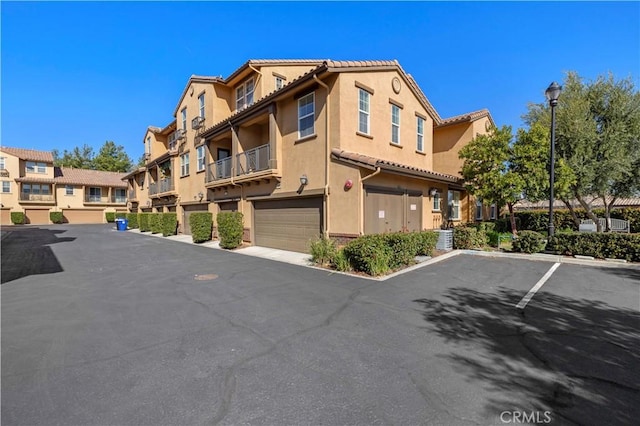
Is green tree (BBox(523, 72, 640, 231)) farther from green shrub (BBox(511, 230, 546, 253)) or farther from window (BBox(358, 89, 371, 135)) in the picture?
window (BBox(358, 89, 371, 135))

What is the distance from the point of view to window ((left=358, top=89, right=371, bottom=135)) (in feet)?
39.7

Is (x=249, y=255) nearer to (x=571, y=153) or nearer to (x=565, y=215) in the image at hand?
(x=571, y=153)

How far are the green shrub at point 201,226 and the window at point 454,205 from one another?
14.8 metres

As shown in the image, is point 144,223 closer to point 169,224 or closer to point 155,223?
point 155,223

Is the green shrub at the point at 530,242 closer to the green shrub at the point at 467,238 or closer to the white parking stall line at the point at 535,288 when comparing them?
the green shrub at the point at 467,238

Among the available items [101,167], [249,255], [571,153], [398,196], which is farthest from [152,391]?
[101,167]

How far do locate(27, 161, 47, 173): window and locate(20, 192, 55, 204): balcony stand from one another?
12.7 feet

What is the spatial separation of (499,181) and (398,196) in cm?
471

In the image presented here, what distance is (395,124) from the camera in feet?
46.4

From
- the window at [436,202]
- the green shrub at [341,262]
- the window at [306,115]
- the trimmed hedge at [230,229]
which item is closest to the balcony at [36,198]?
the trimmed hedge at [230,229]

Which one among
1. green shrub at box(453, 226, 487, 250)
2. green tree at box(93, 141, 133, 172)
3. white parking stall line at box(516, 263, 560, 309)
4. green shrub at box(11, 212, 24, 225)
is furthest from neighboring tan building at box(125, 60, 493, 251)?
green tree at box(93, 141, 133, 172)

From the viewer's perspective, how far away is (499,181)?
42.6 feet

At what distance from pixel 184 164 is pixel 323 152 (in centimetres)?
1554

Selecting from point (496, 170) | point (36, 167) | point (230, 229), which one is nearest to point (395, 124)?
point (496, 170)
